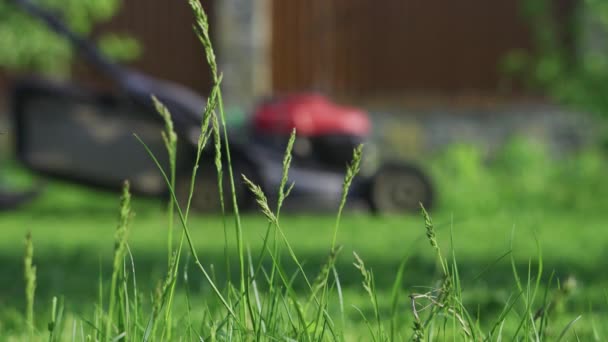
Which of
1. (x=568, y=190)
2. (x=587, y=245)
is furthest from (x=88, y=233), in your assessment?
(x=568, y=190)

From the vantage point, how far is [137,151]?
6.64m

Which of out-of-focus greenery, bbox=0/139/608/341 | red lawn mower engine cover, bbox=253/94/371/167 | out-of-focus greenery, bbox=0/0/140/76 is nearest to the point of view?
out-of-focus greenery, bbox=0/139/608/341

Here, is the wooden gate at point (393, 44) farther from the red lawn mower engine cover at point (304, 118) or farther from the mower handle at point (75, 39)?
the mower handle at point (75, 39)

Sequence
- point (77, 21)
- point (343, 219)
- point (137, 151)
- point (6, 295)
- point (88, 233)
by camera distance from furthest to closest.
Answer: point (77, 21)
point (343, 219)
point (137, 151)
point (88, 233)
point (6, 295)

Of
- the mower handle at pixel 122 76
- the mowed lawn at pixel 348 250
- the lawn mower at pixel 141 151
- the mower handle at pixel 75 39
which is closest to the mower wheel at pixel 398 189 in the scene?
the lawn mower at pixel 141 151

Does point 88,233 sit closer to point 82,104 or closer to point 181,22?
point 82,104

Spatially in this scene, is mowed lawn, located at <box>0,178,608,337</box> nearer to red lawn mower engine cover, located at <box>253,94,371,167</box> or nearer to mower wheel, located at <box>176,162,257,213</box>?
mower wheel, located at <box>176,162,257,213</box>

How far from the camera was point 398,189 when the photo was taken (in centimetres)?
711

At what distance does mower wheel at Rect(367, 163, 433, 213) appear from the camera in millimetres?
7062

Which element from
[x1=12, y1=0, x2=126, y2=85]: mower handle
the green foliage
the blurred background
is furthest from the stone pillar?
[x1=12, y1=0, x2=126, y2=85]: mower handle

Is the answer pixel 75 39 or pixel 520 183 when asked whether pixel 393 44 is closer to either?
pixel 520 183

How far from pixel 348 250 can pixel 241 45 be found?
634 cm

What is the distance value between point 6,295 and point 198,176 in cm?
288

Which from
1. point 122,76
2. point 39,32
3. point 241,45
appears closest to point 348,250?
point 122,76
